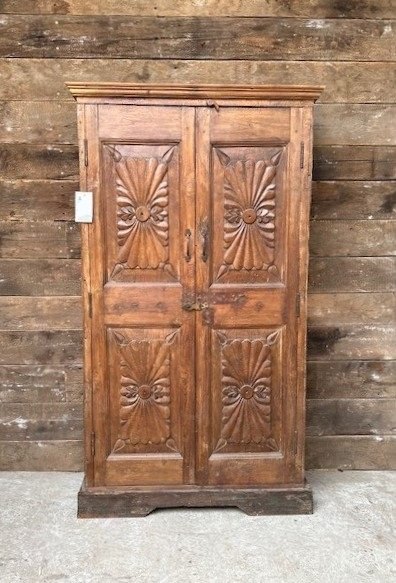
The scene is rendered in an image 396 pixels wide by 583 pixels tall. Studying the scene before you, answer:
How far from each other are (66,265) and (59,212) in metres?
0.26

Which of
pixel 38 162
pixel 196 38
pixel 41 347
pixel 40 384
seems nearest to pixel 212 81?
pixel 196 38

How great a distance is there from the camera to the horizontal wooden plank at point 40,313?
2.71 metres

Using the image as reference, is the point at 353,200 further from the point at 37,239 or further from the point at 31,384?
the point at 31,384

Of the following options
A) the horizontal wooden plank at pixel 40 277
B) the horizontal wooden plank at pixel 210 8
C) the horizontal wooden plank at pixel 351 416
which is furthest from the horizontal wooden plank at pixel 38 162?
the horizontal wooden plank at pixel 351 416

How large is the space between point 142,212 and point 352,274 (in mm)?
1152

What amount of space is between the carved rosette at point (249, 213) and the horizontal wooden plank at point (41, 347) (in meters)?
0.93

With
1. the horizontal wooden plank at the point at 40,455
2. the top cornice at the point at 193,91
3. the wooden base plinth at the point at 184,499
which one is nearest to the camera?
the top cornice at the point at 193,91

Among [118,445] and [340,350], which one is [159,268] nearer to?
[118,445]

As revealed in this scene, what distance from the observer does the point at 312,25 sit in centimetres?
261

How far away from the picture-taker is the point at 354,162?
269 cm

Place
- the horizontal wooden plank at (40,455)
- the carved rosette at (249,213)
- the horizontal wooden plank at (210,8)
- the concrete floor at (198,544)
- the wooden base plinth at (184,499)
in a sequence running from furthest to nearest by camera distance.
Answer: the horizontal wooden plank at (40,455) < the horizontal wooden plank at (210,8) < the wooden base plinth at (184,499) < the carved rosette at (249,213) < the concrete floor at (198,544)

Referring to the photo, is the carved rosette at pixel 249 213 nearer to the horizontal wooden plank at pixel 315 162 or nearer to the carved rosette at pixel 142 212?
the carved rosette at pixel 142 212

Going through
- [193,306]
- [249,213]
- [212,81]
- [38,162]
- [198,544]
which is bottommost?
[198,544]

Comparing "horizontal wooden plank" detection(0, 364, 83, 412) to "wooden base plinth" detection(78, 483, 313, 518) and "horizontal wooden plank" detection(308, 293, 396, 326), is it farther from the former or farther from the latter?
"horizontal wooden plank" detection(308, 293, 396, 326)
